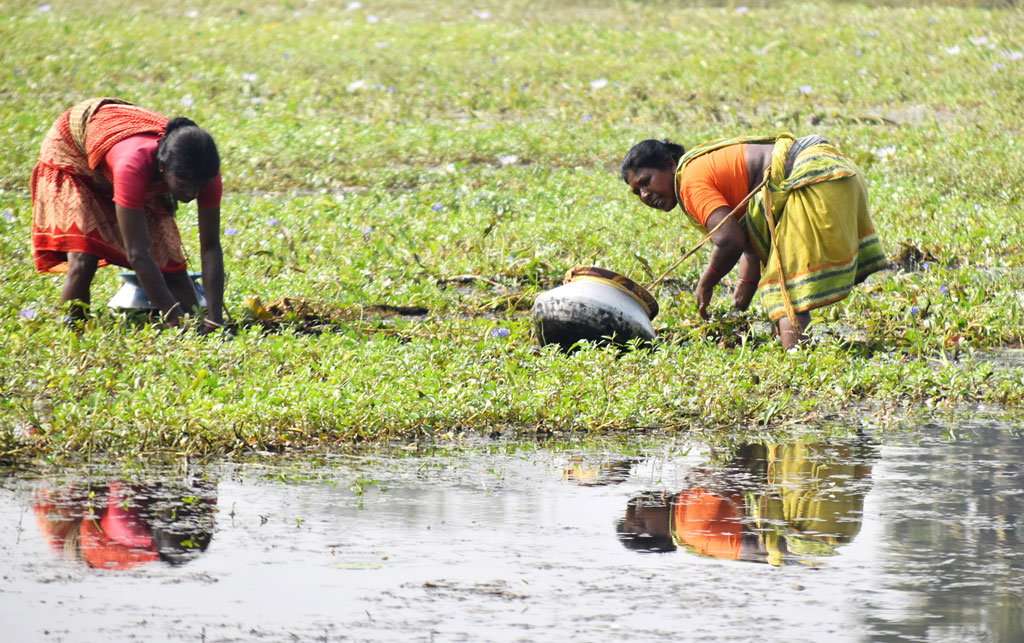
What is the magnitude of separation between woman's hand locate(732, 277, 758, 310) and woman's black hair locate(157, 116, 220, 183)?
8.48 feet

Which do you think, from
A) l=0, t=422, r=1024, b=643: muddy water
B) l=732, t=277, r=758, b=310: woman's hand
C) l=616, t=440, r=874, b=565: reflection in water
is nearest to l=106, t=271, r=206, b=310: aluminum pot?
l=0, t=422, r=1024, b=643: muddy water

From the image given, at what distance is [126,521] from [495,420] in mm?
1593

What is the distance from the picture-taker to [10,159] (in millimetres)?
10305

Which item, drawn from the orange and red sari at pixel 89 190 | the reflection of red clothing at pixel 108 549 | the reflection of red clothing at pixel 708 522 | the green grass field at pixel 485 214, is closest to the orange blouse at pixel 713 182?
the green grass field at pixel 485 214

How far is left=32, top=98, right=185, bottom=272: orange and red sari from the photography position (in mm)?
5855

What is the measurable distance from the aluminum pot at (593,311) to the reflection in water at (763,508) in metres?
1.22

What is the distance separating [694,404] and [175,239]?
2659mm

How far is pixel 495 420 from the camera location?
4.88m

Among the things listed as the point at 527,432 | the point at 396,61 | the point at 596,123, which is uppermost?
the point at 396,61

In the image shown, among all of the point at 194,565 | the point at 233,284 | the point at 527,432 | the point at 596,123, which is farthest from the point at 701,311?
the point at 596,123

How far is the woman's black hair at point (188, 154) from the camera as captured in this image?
5.52 meters

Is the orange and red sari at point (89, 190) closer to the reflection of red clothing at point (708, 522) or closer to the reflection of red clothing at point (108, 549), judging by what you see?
the reflection of red clothing at point (108, 549)

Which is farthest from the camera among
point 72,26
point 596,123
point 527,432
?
point 72,26

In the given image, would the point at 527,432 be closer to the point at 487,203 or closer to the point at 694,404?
the point at 694,404
